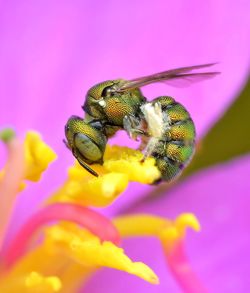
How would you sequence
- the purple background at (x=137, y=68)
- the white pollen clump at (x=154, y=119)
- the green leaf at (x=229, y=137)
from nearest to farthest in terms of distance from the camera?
the white pollen clump at (x=154, y=119), the purple background at (x=137, y=68), the green leaf at (x=229, y=137)

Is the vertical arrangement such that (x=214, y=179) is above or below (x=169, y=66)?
below

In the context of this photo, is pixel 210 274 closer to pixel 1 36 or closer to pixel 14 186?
pixel 14 186

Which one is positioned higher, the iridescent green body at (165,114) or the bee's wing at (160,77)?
the bee's wing at (160,77)

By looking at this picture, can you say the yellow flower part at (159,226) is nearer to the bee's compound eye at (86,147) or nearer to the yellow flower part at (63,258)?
the yellow flower part at (63,258)

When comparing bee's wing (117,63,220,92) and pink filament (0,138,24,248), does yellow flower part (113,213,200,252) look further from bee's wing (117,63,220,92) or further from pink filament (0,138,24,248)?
bee's wing (117,63,220,92)

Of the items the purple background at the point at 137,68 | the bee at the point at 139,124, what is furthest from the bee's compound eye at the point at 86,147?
the purple background at the point at 137,68

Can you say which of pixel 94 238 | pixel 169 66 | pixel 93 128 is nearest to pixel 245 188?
pixel 169 66

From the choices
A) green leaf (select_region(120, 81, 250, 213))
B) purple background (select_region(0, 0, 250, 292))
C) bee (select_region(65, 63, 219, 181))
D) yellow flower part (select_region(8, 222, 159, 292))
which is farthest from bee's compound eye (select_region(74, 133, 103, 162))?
green leaf (select_region(120, 81, 250, 213))
